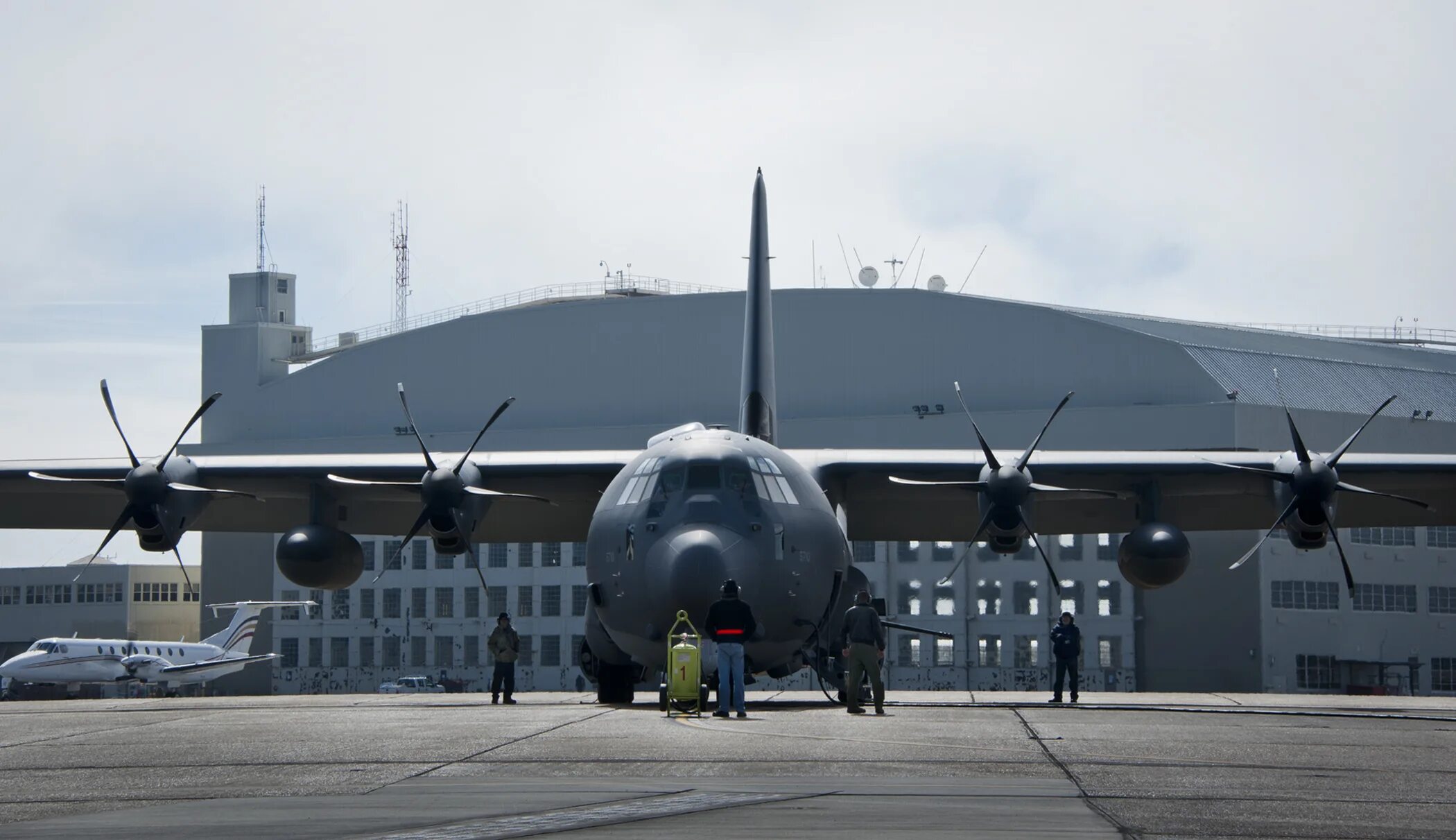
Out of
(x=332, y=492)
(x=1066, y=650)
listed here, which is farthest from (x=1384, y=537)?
(x=332, y=492)

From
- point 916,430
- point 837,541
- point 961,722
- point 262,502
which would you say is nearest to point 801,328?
point 916,430

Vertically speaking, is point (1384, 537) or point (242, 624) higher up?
point (1384, 537)

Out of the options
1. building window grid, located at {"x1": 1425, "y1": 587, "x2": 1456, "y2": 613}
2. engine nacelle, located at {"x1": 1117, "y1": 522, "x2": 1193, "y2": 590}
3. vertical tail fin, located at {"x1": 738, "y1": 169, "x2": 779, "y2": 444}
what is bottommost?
building window grid, located at {"x1": 1425, "y1": 587, "x2": 1456, "y2": 613}

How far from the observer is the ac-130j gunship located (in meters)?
21.1

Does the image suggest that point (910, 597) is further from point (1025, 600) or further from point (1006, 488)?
point (1006, 488)

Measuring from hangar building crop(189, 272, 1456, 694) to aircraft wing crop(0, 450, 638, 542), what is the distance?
2161 cm

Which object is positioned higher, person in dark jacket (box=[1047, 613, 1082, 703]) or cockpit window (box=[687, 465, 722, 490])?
cockpit window (box=[687, 465, 722, 490])

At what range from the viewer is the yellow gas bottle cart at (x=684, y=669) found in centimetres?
1958

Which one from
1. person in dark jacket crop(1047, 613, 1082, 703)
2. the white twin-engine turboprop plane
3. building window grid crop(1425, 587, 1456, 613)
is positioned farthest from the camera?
the white twin-engine turboprop plane

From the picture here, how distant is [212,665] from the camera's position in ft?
217

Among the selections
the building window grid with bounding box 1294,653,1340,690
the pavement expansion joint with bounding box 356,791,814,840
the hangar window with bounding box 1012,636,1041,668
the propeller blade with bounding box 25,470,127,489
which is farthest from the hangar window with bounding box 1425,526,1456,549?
the pavement expansion joint with bounding box 356,791,814,840

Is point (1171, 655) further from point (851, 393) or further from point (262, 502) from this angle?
point (262, 502)

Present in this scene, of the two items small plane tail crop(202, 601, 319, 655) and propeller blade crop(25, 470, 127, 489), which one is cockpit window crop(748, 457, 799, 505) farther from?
small plane tail crop(202, 601, 319, 655)

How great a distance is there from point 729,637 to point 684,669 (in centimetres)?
78
